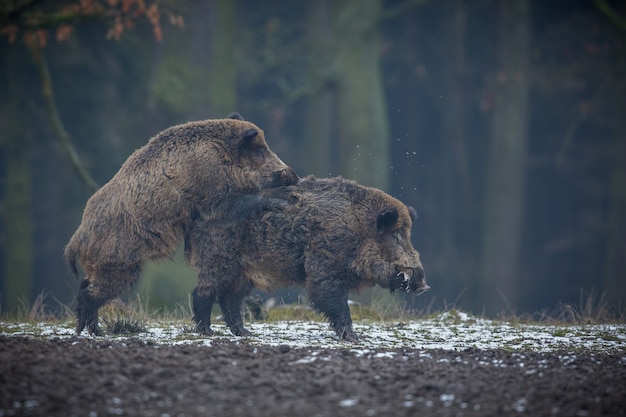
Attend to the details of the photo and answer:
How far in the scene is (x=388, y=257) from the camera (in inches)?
362

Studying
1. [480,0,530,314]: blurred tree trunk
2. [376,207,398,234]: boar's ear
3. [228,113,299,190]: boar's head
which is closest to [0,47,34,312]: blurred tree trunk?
[480,0,530,314]: blurred tree trunk

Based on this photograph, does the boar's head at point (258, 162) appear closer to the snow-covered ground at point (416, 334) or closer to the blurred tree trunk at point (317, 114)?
the snow-covered ground at point (416, 334)

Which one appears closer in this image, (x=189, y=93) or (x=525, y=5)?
(x=189, y=93)

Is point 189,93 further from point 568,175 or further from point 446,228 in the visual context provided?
point 568,175

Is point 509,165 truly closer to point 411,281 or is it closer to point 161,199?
point 411,281

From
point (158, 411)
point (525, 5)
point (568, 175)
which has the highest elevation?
point (525, 5)

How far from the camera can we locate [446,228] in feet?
86.9

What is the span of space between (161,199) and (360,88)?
11275 millimetres

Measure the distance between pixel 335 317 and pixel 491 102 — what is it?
16109 millimetres

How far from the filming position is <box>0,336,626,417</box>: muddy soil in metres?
5.51

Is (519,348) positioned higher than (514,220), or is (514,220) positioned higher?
(514,220)

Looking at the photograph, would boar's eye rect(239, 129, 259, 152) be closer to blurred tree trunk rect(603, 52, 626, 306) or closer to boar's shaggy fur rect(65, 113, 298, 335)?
boar's shaggy fur rect(65, 113, 298, 335)

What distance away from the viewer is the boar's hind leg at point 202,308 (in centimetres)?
916

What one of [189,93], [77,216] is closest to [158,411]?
[189,93]
